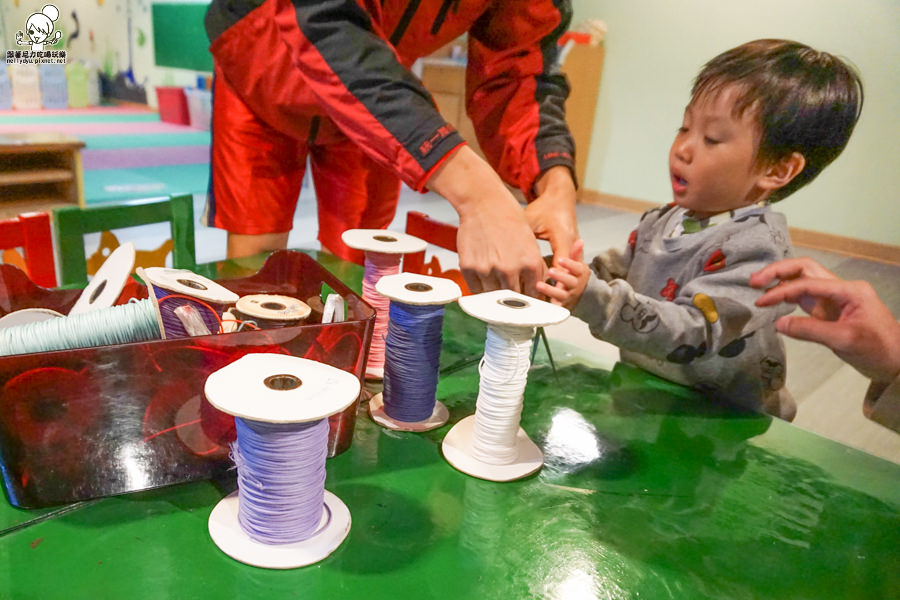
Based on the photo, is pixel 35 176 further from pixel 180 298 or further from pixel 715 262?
pixel 715 262

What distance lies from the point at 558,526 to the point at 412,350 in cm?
27

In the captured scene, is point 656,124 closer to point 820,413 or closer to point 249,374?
point 820,413

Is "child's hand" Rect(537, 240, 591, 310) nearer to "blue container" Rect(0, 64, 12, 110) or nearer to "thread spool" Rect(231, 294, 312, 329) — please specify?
"thread spool" Rect(231, 294, 312, 329)

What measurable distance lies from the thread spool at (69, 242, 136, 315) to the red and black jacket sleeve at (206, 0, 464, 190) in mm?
→ 354

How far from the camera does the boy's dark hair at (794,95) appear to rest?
0.91 m

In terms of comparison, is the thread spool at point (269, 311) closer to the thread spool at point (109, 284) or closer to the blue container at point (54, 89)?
the thread spool at point (109, 284)

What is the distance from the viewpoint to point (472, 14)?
1.14m

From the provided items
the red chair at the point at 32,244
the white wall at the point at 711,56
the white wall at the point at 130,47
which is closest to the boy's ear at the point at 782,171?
the white wall at the point at 711,56

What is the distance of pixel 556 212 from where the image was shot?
3.31ft

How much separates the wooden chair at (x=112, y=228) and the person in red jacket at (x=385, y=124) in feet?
0.23

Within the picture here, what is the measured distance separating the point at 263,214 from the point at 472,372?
0.64m

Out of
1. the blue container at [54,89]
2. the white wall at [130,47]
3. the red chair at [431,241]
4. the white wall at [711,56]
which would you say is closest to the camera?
the red chair at [431,241]

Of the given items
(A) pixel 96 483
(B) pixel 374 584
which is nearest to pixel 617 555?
(B) pixel 374 584

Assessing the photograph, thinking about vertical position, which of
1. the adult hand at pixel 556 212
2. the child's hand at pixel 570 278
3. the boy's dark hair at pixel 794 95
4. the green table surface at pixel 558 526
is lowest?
the green table surface at pixel 558 526
